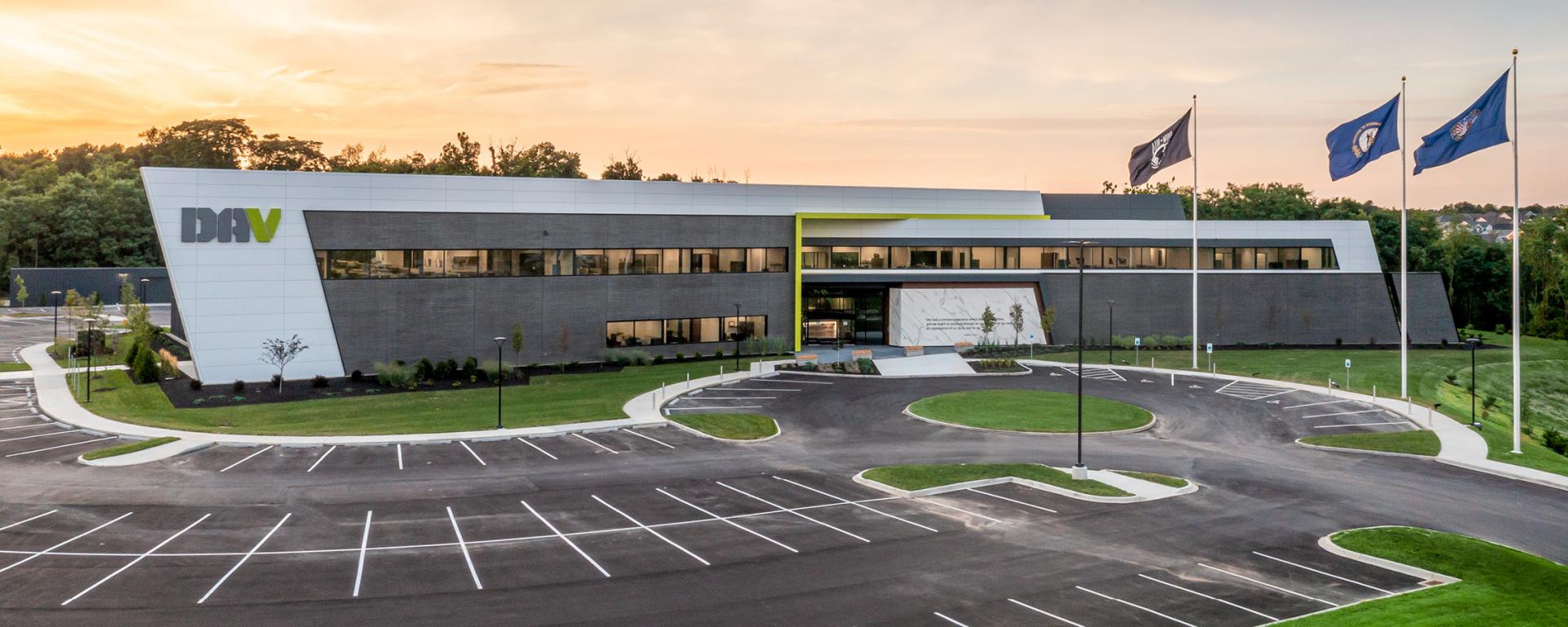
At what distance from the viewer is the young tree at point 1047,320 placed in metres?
64.1

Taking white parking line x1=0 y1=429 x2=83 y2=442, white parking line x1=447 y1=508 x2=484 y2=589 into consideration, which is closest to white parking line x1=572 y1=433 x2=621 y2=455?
white parking line x1=447 y1=508 x2=484 y2=589

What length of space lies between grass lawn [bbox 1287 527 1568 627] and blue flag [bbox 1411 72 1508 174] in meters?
16.1

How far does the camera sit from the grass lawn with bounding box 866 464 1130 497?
1062 inches

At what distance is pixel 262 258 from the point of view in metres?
47.0

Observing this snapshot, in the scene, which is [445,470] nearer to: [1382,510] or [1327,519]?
[1327,519]

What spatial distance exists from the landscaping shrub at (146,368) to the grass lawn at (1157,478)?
151 feet

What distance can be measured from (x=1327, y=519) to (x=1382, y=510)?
7.40 ft

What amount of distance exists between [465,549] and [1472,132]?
3426cm

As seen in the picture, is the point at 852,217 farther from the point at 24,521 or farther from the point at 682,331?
the point at 24,521

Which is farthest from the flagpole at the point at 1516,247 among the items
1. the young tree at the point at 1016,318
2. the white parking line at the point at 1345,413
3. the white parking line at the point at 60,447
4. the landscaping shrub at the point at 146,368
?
the landscaping shrub at the point at 146,368

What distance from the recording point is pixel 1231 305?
68.9m

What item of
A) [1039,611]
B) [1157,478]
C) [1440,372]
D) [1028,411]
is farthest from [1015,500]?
[1440,372]

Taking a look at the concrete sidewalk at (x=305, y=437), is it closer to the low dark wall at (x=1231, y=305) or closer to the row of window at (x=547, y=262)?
the row of window at (x=547, y=262)

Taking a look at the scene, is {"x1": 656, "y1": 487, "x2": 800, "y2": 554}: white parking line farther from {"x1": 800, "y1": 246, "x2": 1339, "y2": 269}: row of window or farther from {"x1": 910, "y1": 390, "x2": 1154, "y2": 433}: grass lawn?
{"x1": 800, "y1": 246, "x2": 1339, "y2": 269}: row of window
